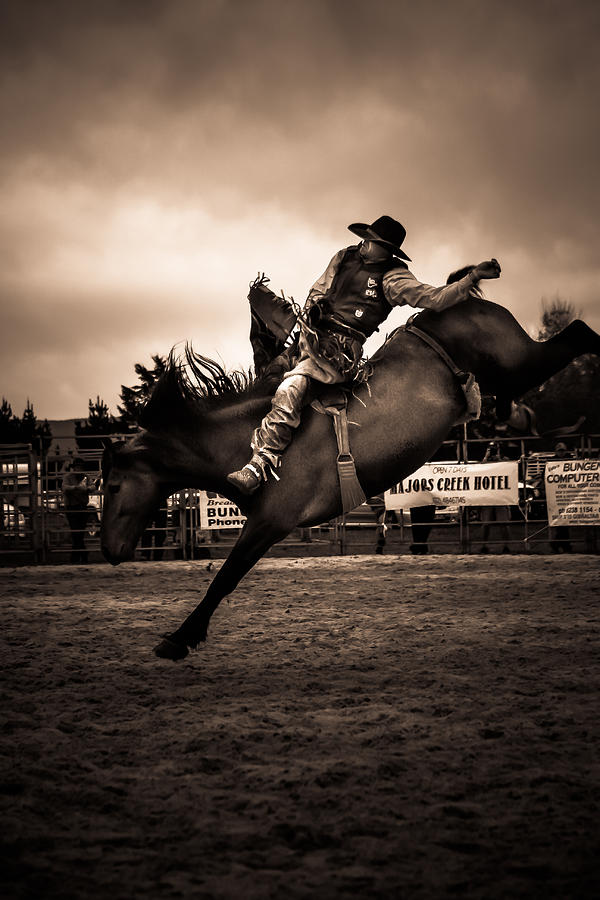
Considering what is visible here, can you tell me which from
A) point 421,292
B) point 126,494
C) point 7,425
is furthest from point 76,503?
point 7,425

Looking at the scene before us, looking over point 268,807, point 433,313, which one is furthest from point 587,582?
point 268,807

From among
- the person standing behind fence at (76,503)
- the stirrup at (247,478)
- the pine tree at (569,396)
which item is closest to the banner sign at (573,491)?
the person standing behind fence at (76,503)

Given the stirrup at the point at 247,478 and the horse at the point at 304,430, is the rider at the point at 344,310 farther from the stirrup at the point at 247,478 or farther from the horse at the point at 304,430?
the horse at the point at 304,430

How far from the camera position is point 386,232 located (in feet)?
16.0

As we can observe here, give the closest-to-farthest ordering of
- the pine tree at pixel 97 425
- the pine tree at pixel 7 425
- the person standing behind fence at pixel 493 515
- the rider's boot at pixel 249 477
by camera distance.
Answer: the rider's boot at pixel 249 477, the person standing behind fence at pixel 493 515, the pine tree at pixel 97 425, the pine tree at pixel 7 425

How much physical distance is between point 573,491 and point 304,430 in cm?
1003

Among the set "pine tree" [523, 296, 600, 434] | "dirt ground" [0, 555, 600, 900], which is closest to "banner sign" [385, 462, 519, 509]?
"dirt ground" [0, 555, 600, 900]

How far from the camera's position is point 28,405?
59.8 meters

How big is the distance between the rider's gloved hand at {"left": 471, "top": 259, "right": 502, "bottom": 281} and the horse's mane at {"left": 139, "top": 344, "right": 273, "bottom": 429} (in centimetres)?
147

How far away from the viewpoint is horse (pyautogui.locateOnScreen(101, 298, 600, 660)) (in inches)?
181

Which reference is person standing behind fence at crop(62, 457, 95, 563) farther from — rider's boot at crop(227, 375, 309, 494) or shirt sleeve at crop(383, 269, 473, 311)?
shirt sleeve at crop(383, 269, 473, 311)

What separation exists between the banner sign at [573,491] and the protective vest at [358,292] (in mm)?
9574

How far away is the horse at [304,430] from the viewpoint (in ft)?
15.1

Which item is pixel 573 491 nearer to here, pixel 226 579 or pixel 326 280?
pixel 326 280
